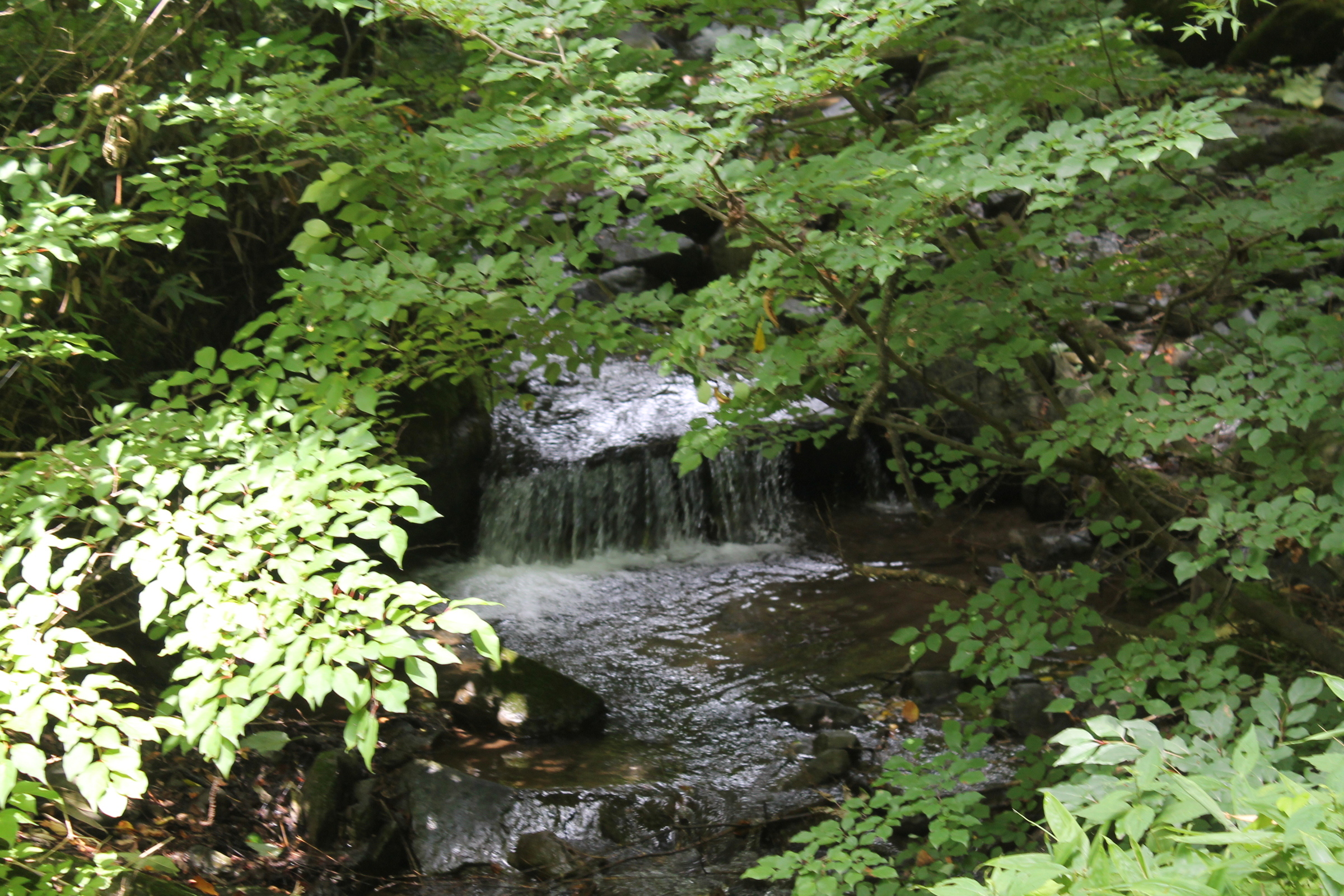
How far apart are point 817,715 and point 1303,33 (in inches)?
344

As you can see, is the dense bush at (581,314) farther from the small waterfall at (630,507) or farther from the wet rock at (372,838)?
the small waterfall at (630,507)

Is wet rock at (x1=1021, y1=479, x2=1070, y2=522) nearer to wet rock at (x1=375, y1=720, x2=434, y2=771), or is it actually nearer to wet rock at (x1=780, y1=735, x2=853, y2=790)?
wet rock at (x1=780, y1=735, x2=853, y2=790)

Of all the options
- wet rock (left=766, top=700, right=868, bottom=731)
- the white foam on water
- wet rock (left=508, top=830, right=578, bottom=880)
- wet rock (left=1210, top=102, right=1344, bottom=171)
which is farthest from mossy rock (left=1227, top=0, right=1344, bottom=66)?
wet rock (left=508, top=830, right=578, bottom=880)

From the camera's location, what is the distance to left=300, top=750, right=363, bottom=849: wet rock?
143 inches

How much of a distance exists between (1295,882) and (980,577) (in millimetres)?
5350

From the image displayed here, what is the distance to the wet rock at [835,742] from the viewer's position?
4.33 m

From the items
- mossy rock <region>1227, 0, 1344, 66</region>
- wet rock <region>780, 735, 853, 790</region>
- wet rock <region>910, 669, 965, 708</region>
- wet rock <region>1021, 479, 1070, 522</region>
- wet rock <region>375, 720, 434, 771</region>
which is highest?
mossy rock <region>1227, 0, 1344, 66</region>

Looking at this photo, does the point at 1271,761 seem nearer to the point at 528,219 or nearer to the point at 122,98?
the point at 528,219

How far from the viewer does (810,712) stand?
4730 mm

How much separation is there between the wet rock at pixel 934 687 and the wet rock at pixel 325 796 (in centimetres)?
290

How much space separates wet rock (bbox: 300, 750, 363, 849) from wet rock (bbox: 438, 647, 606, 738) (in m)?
0.90

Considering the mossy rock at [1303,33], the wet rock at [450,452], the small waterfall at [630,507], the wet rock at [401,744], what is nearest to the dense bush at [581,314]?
the wet rock at [401,744]

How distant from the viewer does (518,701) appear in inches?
186

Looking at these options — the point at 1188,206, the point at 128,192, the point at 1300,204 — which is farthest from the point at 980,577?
the point at 128,192
